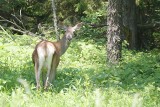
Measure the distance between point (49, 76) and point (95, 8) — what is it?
317 inches

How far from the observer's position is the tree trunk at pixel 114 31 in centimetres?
1144

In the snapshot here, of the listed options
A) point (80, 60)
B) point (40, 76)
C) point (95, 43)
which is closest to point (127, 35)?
point (95, 43)

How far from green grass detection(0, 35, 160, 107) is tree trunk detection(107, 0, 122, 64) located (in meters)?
0.31

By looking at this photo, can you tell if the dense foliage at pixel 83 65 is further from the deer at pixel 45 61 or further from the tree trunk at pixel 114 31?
the tree trunk at pixel 114 31

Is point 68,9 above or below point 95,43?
above

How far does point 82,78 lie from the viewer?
8.73 metres

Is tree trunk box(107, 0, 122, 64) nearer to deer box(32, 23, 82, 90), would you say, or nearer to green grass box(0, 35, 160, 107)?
green grass box(0, 35, 160, 107)

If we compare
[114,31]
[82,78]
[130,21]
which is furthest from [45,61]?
[130,21]

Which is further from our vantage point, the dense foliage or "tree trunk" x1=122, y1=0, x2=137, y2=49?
"tree trunk" x1=122, y1=0, x2=137, y2=49

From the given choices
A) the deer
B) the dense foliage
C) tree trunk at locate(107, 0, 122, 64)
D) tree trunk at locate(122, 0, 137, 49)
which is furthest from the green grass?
tree trunk at locate(122, 0, 137, 49)

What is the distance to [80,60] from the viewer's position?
1188cm

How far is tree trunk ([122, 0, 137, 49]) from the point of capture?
50.3ft

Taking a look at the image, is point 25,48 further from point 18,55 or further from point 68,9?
point 68,9

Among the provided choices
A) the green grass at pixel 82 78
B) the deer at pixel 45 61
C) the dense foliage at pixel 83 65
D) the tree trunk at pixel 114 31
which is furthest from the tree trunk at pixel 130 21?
the deer at pixel 45 61
